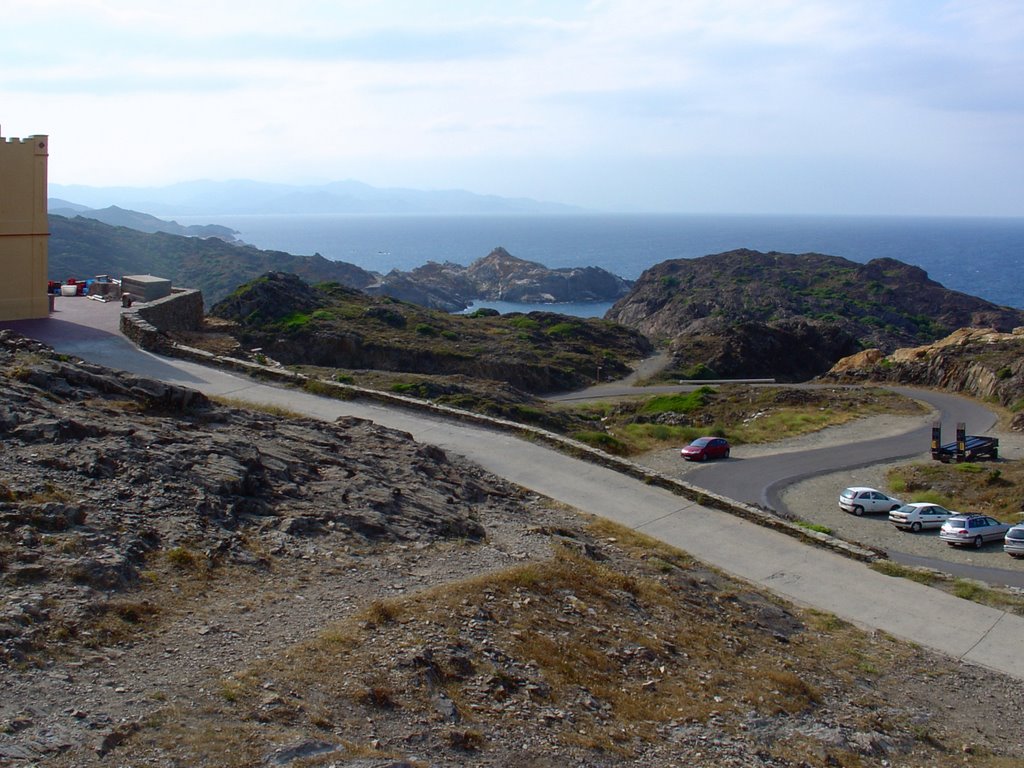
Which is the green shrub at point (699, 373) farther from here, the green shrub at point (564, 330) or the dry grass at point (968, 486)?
the dry grass at point (968, 486)

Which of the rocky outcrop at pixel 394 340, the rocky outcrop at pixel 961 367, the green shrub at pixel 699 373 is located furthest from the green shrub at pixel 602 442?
the green shrub at pixel 699 373

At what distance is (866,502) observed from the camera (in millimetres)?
20531

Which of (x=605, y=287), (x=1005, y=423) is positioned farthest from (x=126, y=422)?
(x=605, y=287)

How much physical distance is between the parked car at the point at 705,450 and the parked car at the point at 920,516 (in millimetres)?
6059

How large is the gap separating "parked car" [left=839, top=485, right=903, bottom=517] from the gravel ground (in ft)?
0.53

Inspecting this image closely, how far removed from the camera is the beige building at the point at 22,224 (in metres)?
21.4

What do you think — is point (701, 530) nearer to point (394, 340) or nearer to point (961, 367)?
point (961, 367)

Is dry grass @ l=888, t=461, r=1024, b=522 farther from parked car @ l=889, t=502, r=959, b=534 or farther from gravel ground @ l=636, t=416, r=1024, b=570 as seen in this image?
parked car @ l=889, t=502, r=959, b=534

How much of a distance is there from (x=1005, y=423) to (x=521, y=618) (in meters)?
28.4

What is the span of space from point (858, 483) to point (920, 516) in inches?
171

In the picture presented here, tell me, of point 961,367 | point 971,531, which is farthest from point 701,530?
point 961,367

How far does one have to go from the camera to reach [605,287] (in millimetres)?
126062

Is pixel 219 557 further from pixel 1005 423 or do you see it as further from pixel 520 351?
pixel 520 351

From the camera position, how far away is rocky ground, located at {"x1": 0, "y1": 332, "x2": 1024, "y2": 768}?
6.34 m
